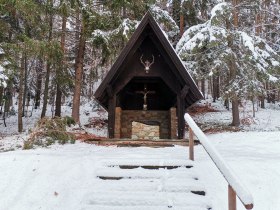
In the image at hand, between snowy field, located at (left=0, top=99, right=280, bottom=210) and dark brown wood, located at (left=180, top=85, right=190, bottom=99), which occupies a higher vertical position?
dark brown wood, located at (left=180, top=85, right=190, bottom=99)

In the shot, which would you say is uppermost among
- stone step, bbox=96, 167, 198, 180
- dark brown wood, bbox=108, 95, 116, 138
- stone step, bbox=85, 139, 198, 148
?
dark brown wood, bbox=108, 95, 116, 138

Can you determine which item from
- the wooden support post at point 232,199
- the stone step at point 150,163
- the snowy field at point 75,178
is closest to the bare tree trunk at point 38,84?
the snowy field at point 75,178

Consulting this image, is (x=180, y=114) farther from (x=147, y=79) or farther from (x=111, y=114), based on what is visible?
(x=111, y=114)

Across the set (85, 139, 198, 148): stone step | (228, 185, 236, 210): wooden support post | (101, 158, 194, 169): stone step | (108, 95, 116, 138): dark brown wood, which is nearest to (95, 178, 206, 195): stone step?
(101, 158, 194, 169): stone step

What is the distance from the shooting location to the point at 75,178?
6.12m

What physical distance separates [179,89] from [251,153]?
4.32 meters

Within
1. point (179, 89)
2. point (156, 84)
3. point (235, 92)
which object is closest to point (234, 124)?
point (235, 92)

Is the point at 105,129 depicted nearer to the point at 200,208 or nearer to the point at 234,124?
the point at 234,124

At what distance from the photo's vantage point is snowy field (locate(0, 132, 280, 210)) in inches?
209

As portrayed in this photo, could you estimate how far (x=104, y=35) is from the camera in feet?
53.1

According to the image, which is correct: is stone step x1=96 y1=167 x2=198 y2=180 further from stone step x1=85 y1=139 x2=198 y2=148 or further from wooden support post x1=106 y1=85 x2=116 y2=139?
wooden support post x1=106 y1=85 x2=116 y2=139

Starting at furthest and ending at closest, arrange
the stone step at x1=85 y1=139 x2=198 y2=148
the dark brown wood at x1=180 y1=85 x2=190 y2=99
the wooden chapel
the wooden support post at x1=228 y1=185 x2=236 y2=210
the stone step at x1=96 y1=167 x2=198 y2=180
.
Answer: the dark brown wood at x1=180 y1=85 x2=190 y2=99
the wooden chapel
the stone step at x1=85 y1=139 x2=198 y2=148
the stone step at x1=96 y1=167 x2=198 y2=180
the wooden support post at x1=228 y1=185 x2=236 y2=210

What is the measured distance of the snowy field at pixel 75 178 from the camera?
531 centimetres

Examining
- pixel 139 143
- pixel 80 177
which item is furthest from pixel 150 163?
pixel 139 143
